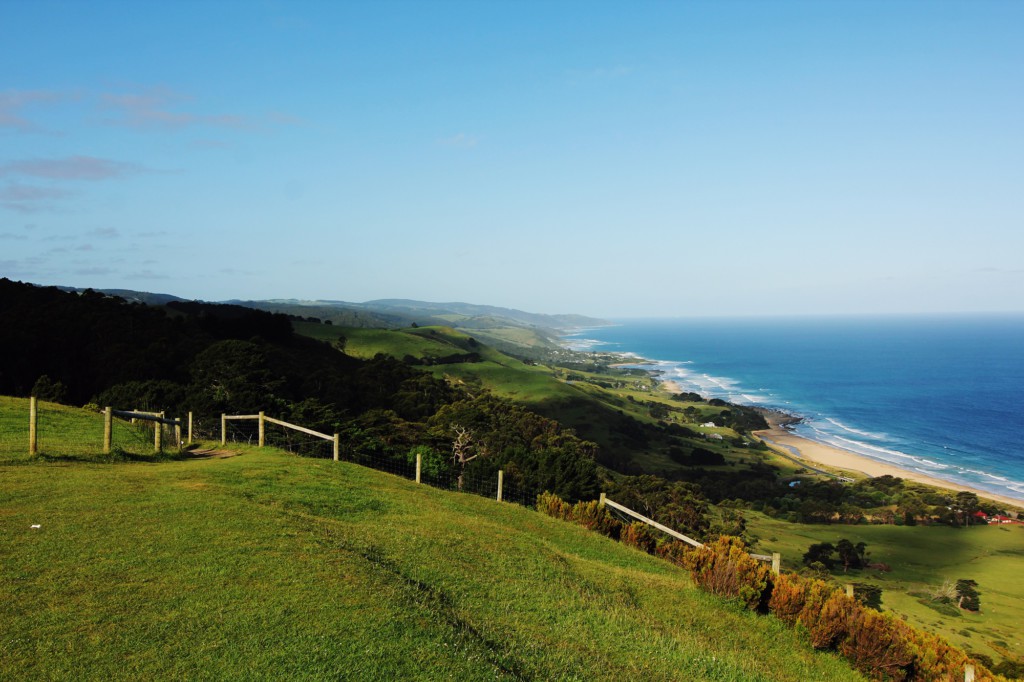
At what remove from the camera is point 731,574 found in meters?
14.2

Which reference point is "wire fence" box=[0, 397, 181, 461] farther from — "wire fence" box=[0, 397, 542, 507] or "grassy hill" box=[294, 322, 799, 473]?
"grassy hill" box=[294, 322, 799, 473]

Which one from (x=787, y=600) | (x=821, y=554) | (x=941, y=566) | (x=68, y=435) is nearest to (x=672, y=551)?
(x=787, y=600)

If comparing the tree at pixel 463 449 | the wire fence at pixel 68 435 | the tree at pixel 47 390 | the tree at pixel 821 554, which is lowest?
the tree at pixel 821 554

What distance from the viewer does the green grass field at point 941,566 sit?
35.8 meters

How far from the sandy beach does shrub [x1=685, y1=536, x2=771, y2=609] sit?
75483mm

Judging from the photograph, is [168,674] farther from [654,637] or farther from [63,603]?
[654,637]

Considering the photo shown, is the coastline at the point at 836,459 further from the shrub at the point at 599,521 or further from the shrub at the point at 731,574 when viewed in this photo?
the shrub at the point at 731,574

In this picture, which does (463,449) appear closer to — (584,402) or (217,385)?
(217,385)

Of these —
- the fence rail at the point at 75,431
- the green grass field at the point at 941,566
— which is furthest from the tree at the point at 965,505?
the fence rail at the point at 75,431

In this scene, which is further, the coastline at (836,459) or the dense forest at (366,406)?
the coastline at (836,459)

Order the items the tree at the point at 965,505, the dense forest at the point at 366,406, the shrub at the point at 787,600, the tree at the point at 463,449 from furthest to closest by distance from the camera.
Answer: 1. the tree at the point at 965,505
2. the tree at the point at 463,449
3. the dense forest at the point at 366,406
4. the shrub at the point at 787,600

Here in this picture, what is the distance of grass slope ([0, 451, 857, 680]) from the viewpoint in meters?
7.14

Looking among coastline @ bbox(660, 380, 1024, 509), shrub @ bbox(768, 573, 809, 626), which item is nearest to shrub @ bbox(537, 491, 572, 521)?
shrub @ bbox(768, 573, 809, 626)

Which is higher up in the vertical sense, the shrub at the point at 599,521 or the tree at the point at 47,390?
the tree at the point at 47,390
